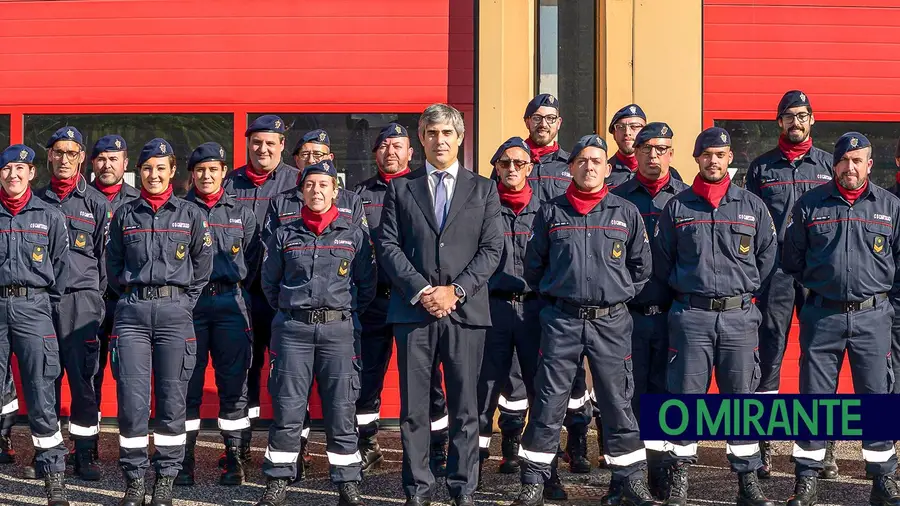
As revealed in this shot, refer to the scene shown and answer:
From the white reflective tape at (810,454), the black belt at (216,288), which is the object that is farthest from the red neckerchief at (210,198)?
the white reflective tape at (810,454)

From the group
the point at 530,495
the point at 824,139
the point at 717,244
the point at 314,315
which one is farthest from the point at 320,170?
the point at 824,139

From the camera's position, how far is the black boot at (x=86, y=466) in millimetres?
7043

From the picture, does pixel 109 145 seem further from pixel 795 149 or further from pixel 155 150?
pixel 795 149

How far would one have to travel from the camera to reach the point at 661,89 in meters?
8.59

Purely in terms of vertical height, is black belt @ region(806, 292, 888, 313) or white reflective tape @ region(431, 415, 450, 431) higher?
black belt @ region(806, 292, 888, 313)

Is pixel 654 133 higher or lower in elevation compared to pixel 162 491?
higher

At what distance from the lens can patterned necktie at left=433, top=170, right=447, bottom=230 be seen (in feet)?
20.3

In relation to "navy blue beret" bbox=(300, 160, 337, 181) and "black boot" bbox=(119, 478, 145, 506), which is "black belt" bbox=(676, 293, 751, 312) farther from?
"black boot" bbox=(119, 478, 145, 506)

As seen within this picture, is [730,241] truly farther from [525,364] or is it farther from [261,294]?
[261,294]

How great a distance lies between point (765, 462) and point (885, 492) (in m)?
0.91

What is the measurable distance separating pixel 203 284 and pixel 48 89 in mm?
2992

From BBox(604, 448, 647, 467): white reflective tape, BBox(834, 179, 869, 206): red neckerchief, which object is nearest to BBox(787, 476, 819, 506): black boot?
BBox(604, 448, 647, 467): white reflective tape

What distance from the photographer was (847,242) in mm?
6320

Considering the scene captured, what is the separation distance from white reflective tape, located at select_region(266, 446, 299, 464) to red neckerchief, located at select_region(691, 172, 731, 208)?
2.71m
